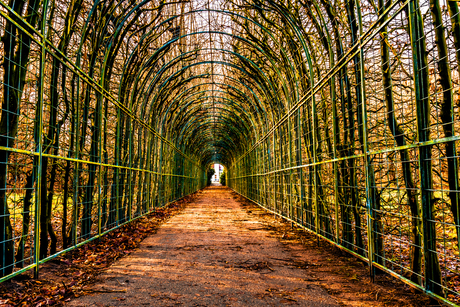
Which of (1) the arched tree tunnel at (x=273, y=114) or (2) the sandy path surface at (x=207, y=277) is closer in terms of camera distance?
(1) the arched tree tunnel at (x=273, y=114)

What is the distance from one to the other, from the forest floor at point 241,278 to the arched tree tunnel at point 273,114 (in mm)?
263

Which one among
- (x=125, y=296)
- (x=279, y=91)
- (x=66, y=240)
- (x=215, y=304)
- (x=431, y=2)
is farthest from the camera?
(x=279, y=91)

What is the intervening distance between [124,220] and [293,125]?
4.49 m

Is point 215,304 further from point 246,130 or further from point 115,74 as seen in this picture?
point 246,130

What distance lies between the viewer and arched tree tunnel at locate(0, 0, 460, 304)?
2.55 metres

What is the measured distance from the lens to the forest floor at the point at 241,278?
9.09 ft

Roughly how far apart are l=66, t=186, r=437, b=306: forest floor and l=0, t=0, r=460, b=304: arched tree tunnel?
0.26 meters

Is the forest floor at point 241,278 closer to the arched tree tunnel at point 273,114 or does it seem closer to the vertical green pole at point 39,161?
the arched tree tunnel at point 273,114

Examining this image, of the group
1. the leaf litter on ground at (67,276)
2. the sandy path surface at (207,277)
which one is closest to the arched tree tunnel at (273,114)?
the leaf litter on ground at (67,276)

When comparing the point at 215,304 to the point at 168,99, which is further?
the point at 168,99

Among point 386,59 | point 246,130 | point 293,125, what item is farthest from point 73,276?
point 246,130

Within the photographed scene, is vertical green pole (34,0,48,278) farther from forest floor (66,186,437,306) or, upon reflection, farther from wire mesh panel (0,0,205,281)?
forest floor (66,186,437,306)

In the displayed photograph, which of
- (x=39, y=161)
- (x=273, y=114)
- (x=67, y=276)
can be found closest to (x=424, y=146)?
(x=39, y=161)

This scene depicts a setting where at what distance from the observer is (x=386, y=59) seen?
317 cm
